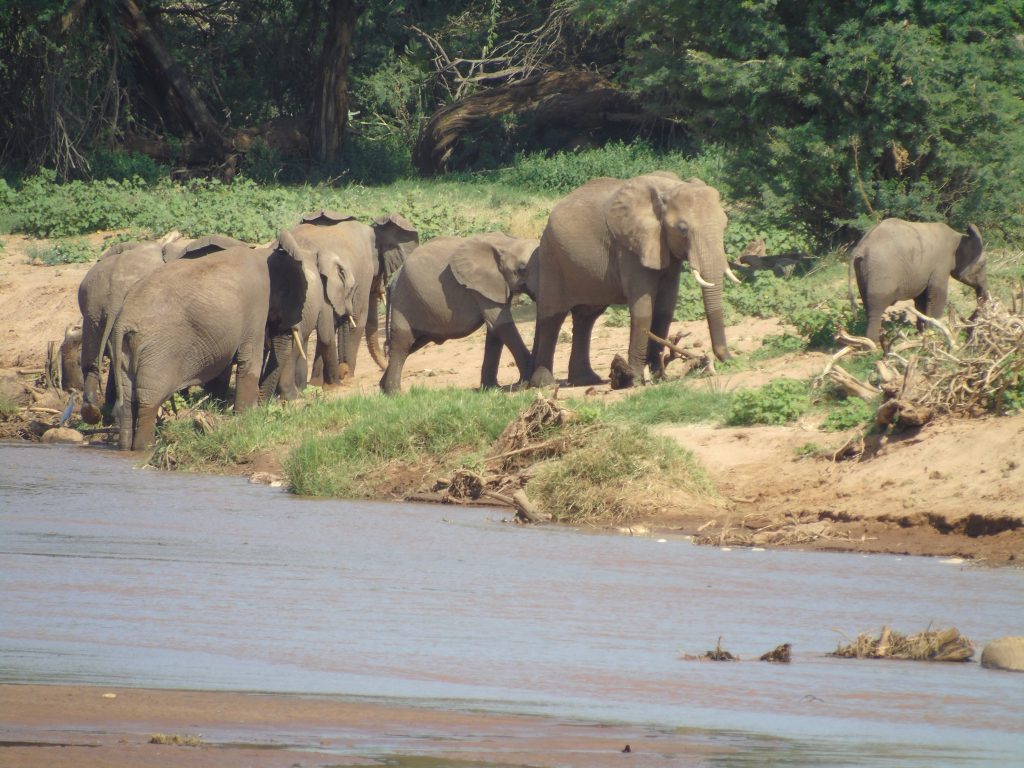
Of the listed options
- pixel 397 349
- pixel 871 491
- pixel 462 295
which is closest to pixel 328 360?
pixel 397 349

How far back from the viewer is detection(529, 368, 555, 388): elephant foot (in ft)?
50.8

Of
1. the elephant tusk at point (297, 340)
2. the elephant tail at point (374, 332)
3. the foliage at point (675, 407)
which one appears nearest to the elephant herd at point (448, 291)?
the elephant tusk at point (297, 340)

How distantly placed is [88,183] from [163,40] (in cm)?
452

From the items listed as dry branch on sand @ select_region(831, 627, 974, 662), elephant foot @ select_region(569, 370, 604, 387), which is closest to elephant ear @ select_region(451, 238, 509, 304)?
elephant foot @ select_region(569, 370, 604, 387)

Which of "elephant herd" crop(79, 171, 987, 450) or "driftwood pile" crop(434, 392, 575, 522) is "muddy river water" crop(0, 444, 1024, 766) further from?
"elephant herd" crop(79, 171, 987, 450)

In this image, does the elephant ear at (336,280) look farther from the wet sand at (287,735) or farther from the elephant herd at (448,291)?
the wet sand at (287,735)

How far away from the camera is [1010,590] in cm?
824

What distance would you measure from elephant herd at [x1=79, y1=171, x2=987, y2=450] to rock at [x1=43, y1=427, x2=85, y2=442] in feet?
0.85

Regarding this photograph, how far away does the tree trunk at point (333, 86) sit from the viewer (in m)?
30.3

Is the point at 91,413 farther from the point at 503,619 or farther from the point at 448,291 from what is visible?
the point at 503,619

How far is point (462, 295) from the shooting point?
16297mm

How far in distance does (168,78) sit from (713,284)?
18.1 metres

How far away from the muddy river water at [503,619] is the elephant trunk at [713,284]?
430 centimetres

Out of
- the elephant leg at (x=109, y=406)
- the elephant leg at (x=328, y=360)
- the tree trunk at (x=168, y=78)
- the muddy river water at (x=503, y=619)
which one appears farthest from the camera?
the tree trunk at (x=168, y=78)
